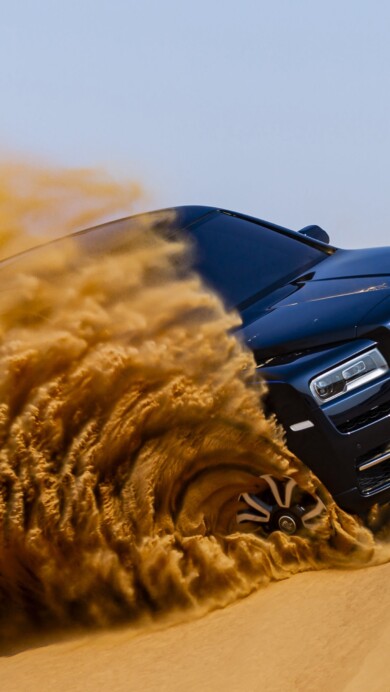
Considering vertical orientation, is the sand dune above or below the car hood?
below

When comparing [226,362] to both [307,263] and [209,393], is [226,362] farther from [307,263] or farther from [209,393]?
[307,263]

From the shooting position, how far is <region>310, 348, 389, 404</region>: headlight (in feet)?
13.4

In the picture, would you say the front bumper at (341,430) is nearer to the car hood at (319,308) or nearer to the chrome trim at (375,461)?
the chrome trim at (375,461)

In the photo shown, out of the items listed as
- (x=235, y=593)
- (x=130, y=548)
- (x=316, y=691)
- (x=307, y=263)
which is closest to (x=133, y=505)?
(x=130, y=548)

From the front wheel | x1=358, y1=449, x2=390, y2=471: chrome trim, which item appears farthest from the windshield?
Result: x1=358, y1=449, x2=390, y2=471: chrome trim

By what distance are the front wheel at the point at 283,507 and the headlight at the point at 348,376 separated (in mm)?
360

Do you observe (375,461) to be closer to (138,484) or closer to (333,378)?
(333,378)

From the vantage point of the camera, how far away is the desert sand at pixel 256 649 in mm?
3369

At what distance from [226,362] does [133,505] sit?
673mm

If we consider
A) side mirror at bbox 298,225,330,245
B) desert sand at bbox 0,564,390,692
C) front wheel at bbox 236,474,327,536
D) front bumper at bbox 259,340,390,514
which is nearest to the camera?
desert sand at bbox 0,564,390,692

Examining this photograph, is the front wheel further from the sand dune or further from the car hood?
the car hood

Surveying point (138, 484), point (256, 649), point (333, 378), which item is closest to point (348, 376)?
point (333, 378)

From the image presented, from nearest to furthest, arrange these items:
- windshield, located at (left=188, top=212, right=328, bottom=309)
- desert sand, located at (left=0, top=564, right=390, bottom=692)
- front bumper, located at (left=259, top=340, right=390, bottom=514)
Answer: desert sand, located at (left=0, top=564, right=390, bottom=692) < front bumper, located at (left=259, top=340, right=390, bottom=514) < windshield, located at (left=188, top=212, right=328, bottom=309)

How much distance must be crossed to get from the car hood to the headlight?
4.5 inches
